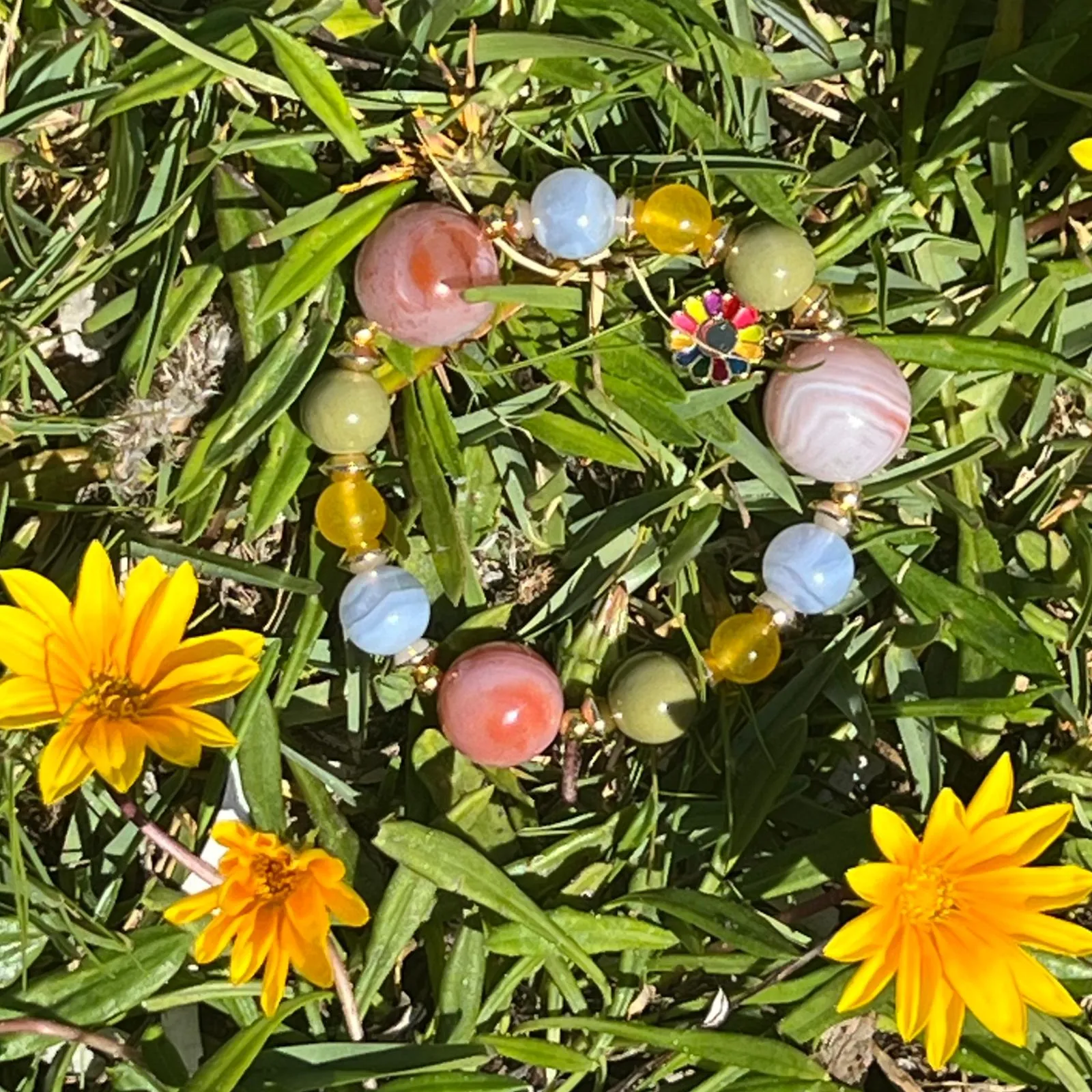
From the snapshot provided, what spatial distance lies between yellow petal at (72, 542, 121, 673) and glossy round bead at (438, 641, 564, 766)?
359 millimetres

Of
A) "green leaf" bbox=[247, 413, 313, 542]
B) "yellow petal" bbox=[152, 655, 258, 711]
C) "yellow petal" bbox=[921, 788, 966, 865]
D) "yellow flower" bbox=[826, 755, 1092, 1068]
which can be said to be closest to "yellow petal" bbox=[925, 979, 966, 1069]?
"yellow flower" bbox=[826, 755, 1092, 1068]

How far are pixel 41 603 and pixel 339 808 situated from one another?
42 cm

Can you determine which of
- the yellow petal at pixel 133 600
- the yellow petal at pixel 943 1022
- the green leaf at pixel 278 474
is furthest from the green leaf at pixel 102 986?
the yellow petal at pixel 943 1022

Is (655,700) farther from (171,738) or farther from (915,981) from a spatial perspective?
(171,738)

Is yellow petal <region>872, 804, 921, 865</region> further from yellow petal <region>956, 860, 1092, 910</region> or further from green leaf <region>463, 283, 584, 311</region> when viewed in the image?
green leaf <region>463, 283, 584, 311</region>

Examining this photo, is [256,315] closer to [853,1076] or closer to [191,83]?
[191,83]

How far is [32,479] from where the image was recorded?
1568 mm

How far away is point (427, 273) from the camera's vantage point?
139 cm

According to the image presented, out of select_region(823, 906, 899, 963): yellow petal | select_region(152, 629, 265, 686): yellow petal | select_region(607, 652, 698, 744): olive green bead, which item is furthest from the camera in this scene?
select_region(607, 652, 698, 744): olive green bead

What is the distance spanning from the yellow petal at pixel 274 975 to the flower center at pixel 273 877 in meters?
0.06

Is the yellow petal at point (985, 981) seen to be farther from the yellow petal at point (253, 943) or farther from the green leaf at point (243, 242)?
the green leaf at point (243, 242)

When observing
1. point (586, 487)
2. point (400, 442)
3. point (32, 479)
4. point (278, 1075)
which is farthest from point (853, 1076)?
point (32, 479)

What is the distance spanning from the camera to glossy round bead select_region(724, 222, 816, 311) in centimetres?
143

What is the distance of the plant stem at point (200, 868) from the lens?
142 cm
